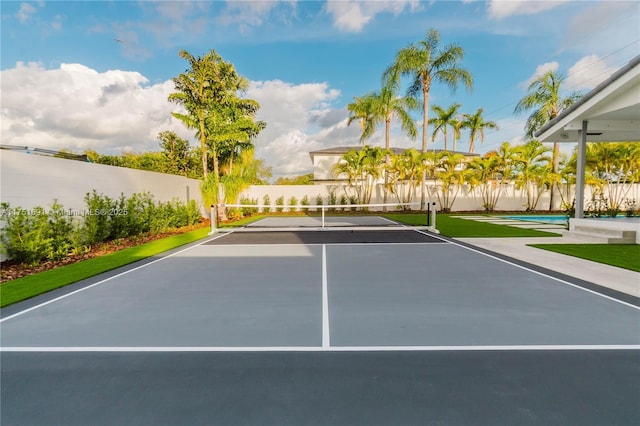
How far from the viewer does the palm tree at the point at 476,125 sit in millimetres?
30734

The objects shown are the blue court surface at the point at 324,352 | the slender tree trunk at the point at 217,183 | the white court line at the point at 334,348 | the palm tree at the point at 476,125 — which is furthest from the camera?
the palm tree at the point at 476,125

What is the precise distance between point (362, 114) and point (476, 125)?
15880 millimetres

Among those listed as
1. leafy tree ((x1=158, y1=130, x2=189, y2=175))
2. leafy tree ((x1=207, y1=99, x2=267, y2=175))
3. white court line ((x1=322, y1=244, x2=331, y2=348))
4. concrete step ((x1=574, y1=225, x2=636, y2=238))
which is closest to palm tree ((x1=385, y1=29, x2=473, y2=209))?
leafy tree ((x1=207, y1=99, x2=267, y2=175))

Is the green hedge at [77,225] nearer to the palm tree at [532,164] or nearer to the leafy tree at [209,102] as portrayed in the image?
the leafy tree at [209,102]

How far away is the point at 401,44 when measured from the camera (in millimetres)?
20375

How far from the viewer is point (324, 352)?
271 centimetres

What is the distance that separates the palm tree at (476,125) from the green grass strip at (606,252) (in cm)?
2564

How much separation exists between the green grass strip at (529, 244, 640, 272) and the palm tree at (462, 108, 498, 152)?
2564 centimetres

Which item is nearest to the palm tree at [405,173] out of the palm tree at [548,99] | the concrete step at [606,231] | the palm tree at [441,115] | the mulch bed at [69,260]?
the palm tree at [441,115]

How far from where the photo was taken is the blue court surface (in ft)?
6.50

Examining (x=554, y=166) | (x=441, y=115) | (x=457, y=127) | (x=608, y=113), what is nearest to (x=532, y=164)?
(x=554, y=166)

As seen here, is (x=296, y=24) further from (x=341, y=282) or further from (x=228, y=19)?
(x=341, y=282)

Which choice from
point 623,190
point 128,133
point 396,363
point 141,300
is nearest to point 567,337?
point 396,363

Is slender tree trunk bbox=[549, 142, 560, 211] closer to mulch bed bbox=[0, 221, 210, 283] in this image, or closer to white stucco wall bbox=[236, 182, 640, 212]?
white stucco wall bbox=[236, 182, 640, 212]
